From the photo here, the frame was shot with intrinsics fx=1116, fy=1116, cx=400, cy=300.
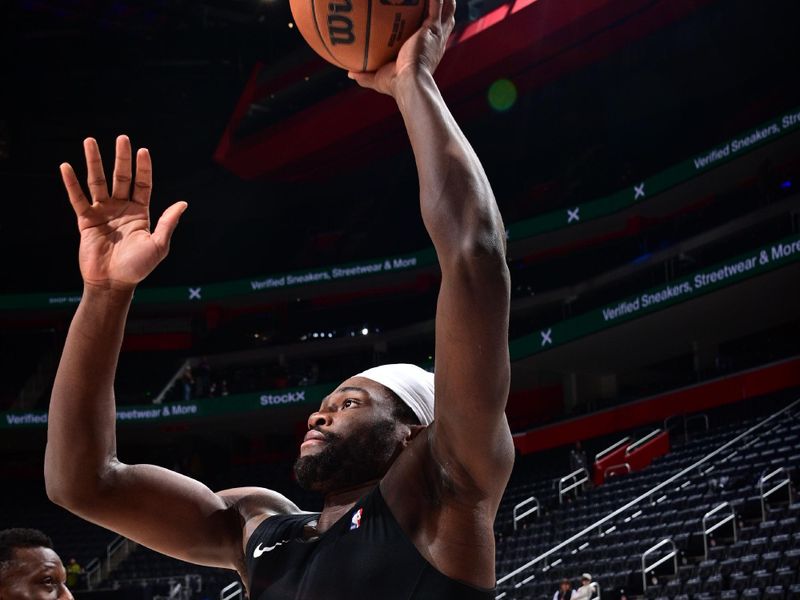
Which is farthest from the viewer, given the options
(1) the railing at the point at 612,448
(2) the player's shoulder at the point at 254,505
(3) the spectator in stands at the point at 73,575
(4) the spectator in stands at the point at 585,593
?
(1) the railing at the point at 612,448

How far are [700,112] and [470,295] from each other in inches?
947

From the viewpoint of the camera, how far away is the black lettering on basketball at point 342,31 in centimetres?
220

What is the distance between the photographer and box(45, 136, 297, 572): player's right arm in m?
2.17

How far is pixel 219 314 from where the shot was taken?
28625mm

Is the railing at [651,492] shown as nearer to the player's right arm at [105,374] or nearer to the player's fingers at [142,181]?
the player's right arm at [105,374]

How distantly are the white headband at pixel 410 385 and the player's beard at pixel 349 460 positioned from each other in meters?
0.08

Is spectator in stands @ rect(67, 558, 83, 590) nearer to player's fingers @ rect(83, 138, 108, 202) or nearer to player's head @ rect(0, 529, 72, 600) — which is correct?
player's head @ rect(0, 529, 72, 600)

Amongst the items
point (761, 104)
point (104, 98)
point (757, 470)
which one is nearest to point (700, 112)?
point (761, 104)

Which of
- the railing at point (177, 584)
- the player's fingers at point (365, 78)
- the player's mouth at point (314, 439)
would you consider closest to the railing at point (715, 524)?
the railing at point (177, 584)

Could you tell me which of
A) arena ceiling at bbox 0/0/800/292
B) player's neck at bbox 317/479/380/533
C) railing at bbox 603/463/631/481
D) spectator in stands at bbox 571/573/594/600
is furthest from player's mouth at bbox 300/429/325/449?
arena ceiling at bbox 0/0/800/292

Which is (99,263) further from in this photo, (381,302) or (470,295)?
(381,302)

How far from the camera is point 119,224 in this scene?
226 centimetres

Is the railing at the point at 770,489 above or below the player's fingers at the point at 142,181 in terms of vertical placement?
below

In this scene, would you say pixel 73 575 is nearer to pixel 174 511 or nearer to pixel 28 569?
pixel 28 569
